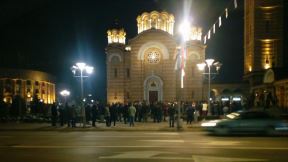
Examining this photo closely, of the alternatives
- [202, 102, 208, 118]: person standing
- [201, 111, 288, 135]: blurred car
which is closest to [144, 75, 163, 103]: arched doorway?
[202, 102, 208, 118]: person standing

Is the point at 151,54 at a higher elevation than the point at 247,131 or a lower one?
higher

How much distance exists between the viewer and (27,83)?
94938 millimetres

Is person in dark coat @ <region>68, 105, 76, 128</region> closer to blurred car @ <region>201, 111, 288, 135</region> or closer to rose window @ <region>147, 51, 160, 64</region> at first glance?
blurred car @ <region>201, 111, 288, 135</region>

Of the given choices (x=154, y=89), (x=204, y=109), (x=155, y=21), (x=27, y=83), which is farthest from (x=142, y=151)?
(x=27, y=83)

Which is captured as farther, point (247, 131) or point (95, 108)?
point (95, 108)

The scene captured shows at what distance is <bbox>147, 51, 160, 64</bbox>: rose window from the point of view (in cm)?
6806

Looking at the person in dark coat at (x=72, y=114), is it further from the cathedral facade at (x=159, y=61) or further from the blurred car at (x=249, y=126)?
the cathedral facade at (x=159, y=61)

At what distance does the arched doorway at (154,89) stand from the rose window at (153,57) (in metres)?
2.34

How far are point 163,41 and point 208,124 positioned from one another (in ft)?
146

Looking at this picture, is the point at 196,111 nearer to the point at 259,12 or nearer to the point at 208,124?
the point at 208,124

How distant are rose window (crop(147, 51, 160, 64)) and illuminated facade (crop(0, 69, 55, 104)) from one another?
94.1 ft

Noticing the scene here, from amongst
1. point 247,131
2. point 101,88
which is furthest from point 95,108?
point 101,88

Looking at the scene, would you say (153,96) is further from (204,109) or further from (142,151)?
(142,151)

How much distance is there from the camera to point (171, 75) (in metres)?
67.8
